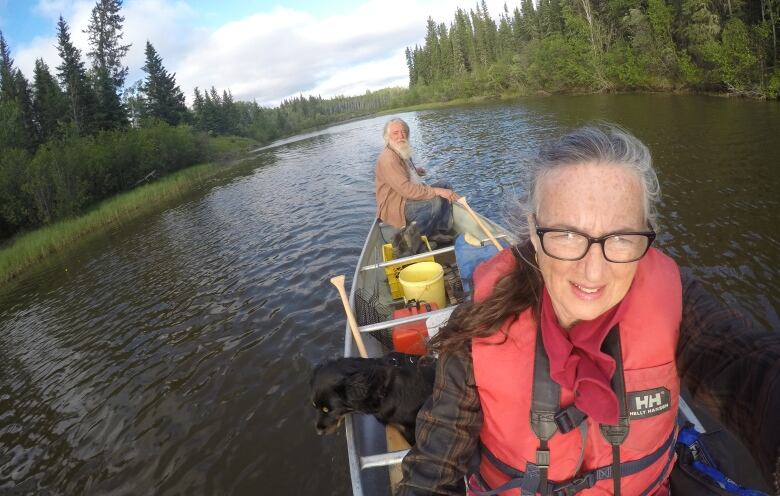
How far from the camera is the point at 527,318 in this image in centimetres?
152

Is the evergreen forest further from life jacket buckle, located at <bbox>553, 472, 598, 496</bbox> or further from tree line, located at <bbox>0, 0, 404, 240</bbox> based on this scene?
life jacket buckle, located at <bbox>553, 472, 598, 496</bbox>

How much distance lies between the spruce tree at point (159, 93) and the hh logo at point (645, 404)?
190 ft

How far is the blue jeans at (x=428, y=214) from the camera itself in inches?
264

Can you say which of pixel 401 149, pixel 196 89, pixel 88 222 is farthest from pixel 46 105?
pixel 401 149

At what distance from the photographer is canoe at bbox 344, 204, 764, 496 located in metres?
2.70

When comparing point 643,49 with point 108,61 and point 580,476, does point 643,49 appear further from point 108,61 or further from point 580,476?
point 108,61

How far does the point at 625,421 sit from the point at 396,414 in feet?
5.19

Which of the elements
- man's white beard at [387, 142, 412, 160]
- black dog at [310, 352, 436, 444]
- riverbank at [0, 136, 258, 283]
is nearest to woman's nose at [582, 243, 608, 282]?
black dog at [310, 352, 436, 444]

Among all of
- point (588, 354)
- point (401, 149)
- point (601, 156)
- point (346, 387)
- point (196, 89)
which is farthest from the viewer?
point (196, 89)

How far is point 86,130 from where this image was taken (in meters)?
36.1

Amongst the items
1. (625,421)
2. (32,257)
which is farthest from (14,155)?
(625,421)

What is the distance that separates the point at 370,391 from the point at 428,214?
4.46 m

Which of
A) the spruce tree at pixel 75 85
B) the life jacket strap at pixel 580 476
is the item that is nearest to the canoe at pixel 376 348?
the life jacket strap at pixel 580 476

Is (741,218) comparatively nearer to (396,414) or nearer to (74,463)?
(396,414)
